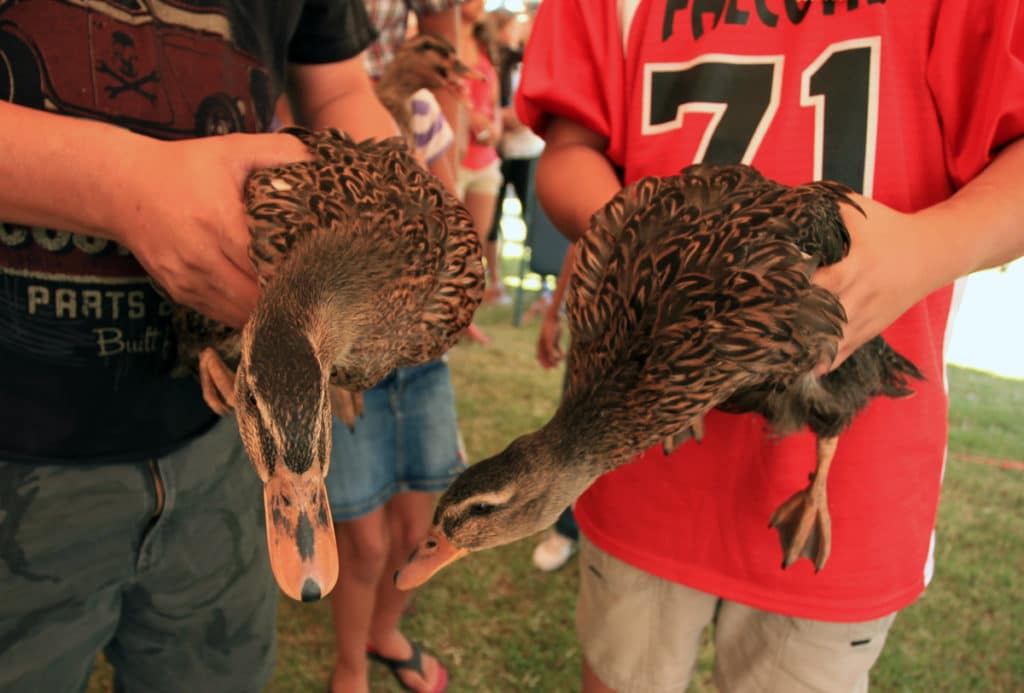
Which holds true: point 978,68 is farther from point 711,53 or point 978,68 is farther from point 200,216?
point 200,216

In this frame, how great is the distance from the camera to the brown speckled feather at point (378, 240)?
0.82 m

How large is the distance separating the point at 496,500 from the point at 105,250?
25.7 inches

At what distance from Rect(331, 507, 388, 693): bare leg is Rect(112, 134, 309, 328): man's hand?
47.9 inches

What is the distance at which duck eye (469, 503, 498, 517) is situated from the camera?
0.92 m

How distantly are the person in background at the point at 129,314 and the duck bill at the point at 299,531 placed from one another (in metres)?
0.26

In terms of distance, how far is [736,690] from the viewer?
1.22 meters

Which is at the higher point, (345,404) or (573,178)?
(573,178)

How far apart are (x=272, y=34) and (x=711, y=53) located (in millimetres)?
726

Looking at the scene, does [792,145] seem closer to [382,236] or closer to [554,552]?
[382,236]

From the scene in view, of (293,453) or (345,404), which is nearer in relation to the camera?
(293,453)

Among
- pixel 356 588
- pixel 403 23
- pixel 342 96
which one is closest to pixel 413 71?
pixel 403 23

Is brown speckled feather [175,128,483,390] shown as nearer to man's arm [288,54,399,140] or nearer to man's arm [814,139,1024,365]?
man's arm [288,54,399,140]

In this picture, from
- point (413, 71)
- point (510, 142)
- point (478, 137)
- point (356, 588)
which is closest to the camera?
point (356, 588)

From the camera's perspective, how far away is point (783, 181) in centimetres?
105
